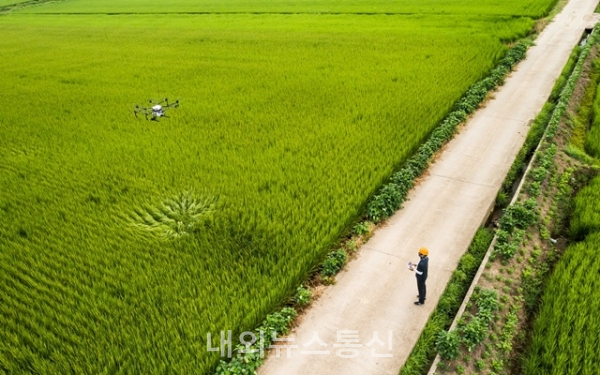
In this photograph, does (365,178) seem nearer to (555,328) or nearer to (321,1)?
(555,328)

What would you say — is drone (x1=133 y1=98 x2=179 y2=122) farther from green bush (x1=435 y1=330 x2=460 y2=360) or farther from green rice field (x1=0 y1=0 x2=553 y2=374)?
green bush (x1=435 y1=330 x2=460 y2=360)

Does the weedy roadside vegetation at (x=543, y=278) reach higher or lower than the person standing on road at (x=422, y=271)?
lower

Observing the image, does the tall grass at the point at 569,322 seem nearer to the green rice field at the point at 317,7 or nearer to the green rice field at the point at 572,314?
the green rice field at the point at 572,314

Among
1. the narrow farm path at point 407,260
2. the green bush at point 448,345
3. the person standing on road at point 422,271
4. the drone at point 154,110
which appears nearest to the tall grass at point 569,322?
the green bush at point 448,345

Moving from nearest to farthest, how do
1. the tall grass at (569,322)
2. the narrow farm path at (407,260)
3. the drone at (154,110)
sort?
the tall grass at (569,322) → the narrow farm path at (407,260) → the drone at (154,110)

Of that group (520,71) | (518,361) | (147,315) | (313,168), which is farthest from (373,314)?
(520,71)

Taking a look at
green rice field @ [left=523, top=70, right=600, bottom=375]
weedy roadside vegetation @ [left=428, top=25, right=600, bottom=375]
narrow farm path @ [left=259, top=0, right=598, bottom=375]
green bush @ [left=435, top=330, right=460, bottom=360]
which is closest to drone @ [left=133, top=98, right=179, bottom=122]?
narrow farm path @ [left=259, top=0, right=598, bottom=375]
